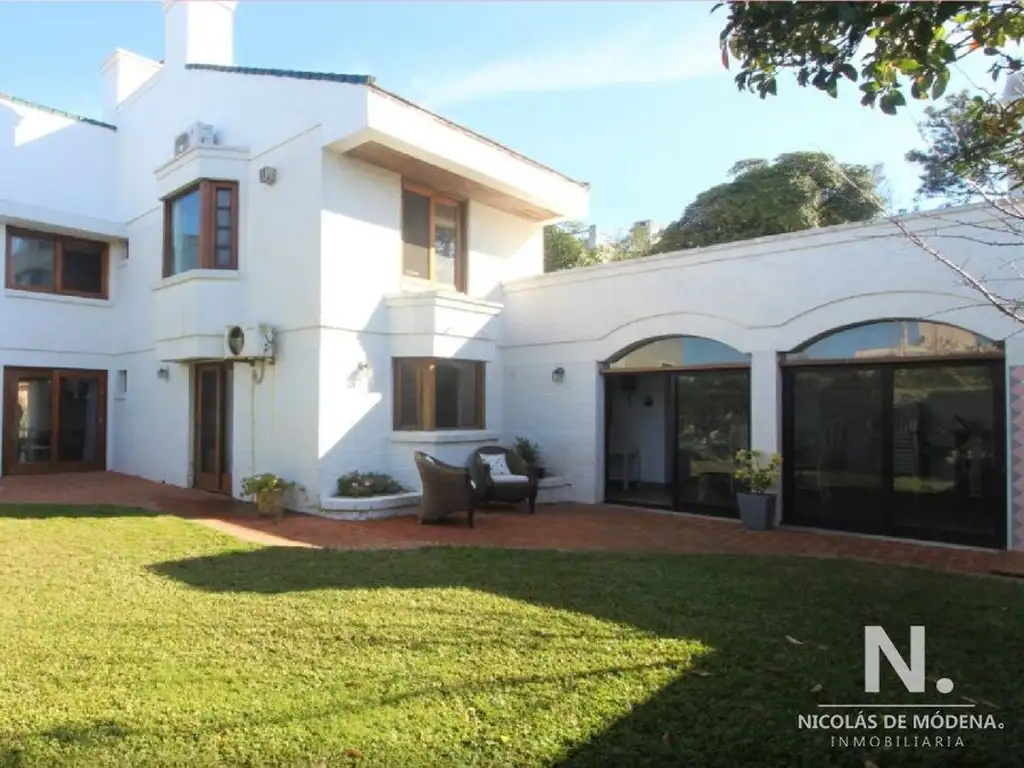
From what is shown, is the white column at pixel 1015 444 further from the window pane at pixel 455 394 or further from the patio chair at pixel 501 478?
the window pane at pixel 455 394

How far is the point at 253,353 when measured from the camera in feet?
38.1

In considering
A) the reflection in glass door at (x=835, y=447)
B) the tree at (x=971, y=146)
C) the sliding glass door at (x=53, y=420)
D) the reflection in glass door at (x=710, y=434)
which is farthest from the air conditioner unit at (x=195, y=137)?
the tree at (x=971, y=146)

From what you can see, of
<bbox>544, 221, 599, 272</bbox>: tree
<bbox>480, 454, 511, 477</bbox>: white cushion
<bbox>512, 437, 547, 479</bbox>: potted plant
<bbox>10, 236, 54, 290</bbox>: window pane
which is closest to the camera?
<bbox>480, 454, 511, 477</bbox>: white cushion

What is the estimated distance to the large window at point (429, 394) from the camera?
1216 centimetres

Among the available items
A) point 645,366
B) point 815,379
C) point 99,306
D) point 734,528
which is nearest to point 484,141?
point 645,366

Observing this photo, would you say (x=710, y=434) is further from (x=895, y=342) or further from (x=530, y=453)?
(x=530, y=453)

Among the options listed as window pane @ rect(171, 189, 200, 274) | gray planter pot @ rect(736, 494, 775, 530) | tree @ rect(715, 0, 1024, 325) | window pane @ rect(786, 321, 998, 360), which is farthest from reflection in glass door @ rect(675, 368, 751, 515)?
window pane @ rect(171, 189, 200, 274)

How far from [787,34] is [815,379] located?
7.36 metres

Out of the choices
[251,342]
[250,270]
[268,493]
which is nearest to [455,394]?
[251,342]

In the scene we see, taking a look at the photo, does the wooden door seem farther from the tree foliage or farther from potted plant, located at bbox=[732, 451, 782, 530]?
the tree foliage

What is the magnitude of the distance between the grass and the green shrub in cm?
337

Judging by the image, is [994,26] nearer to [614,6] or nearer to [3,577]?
[614,6]

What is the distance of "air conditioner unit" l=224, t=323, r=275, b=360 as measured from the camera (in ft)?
38.0

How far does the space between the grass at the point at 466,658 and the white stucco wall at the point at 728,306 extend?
3709 mm
